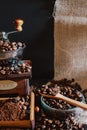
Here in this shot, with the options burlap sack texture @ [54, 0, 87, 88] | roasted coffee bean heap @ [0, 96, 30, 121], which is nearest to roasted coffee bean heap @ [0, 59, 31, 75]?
roasted coffee bean heap @ [0, 96, 30, 121]

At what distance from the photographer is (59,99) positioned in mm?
1257

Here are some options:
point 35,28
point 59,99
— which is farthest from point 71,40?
point 59,99

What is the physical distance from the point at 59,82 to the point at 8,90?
32 centimetres

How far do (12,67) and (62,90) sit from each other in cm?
29

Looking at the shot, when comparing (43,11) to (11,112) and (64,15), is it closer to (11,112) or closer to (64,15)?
(64,15)

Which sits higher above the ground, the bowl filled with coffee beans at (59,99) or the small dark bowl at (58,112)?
the bowl filled with coffee beans at (59,99)

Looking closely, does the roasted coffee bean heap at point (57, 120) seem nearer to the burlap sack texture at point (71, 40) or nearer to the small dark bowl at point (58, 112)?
the small dark bowl at point (58, 112)

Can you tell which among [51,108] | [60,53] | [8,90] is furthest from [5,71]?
[60,53]

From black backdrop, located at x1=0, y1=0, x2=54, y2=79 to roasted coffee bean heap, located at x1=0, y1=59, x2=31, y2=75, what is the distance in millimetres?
221

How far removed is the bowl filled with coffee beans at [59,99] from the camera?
1204 millimetres

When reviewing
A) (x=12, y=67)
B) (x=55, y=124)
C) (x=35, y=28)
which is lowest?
(x=55, y=124)

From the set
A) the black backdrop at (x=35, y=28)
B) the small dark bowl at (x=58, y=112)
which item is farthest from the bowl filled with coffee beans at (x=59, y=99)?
the black backdrop at (x=35, y=28)

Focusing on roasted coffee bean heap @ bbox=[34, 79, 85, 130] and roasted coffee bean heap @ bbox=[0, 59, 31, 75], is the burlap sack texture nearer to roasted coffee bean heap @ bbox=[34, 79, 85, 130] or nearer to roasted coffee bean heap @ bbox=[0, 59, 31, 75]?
roasted coffee bean heap @ bbox=[34, 79, 85, 130]

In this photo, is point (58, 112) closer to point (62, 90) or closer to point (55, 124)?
point (55, 124)
